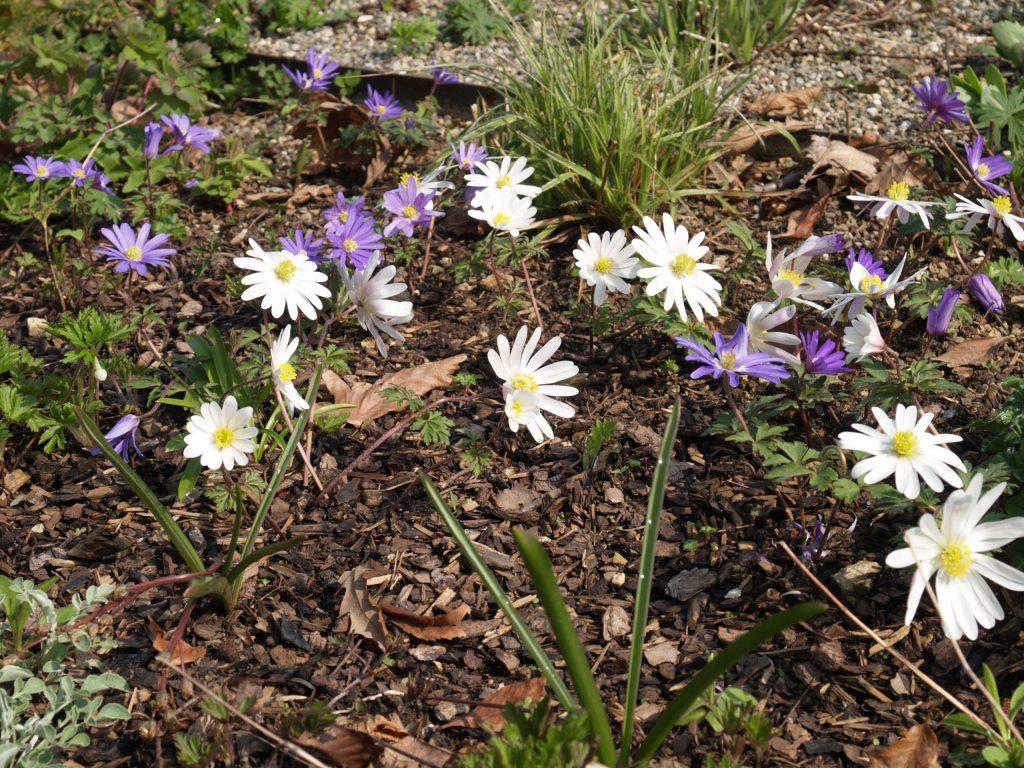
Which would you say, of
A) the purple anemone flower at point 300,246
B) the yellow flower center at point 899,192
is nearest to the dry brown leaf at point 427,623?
the purple anemone flower at point 300,246

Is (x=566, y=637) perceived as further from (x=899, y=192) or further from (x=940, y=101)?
(x=940, y=101)

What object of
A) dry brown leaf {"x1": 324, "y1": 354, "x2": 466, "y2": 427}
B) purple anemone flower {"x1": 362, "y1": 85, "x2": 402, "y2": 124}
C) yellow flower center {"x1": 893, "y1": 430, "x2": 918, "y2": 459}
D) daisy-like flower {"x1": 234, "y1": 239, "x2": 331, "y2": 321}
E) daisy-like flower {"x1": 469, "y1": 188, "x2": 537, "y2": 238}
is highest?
yellow flower center {"x1": 893, "y1": 430, "x2": 918, "y2": 459}

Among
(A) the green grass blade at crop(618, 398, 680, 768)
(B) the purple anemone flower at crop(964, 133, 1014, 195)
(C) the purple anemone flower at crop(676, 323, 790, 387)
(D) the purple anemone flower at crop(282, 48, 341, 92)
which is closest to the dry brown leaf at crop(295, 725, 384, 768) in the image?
(A) the green grass blade at crop(618, 398, 680, 768)

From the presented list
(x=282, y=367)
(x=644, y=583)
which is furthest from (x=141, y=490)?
(x=644, y=583)

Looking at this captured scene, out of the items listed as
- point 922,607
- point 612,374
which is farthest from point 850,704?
point 612,374

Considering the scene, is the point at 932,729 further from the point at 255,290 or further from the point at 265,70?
the point at 265,70

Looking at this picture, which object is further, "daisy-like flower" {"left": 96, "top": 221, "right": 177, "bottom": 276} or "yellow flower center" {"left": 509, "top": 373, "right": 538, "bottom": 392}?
"daisy-like flower" {"left": 96, "top": 221, "right": 177, "bottom": 276}

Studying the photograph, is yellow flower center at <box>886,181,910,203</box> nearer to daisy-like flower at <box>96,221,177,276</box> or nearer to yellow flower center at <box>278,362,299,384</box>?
yellow flower center at <box>278,362,299,384</box>

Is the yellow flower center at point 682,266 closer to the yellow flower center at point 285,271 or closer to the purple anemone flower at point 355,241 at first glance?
the purple anemone flower at point 355,241
